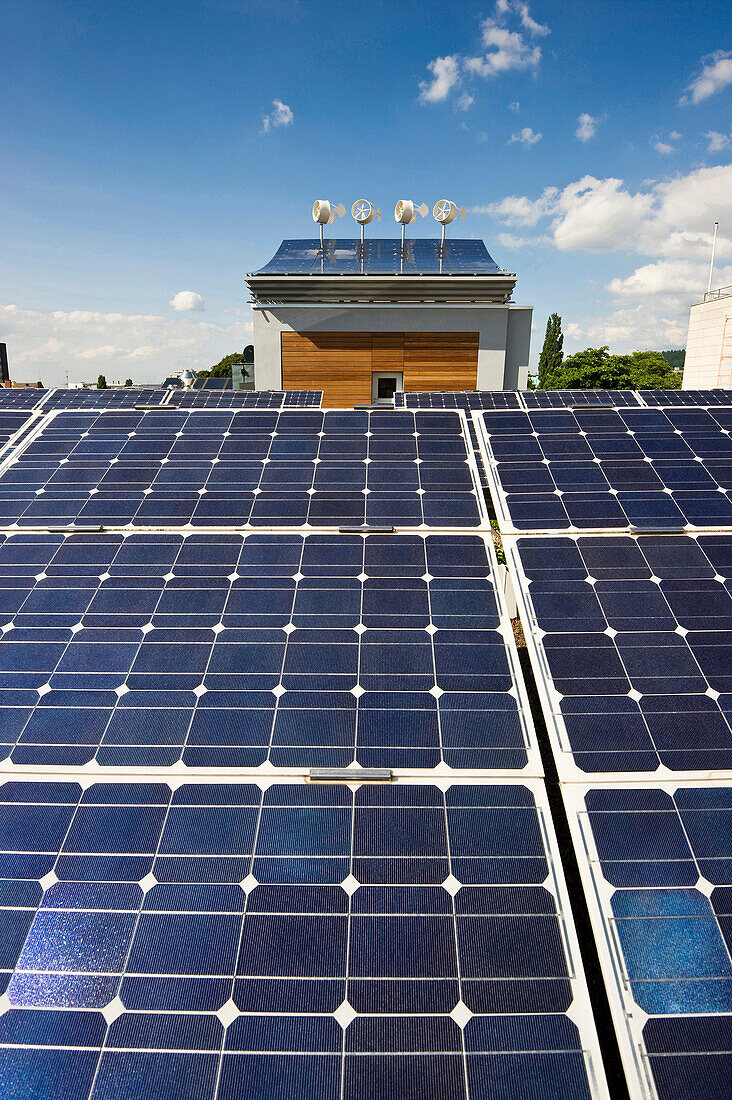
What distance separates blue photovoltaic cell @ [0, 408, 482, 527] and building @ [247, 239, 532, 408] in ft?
66.4

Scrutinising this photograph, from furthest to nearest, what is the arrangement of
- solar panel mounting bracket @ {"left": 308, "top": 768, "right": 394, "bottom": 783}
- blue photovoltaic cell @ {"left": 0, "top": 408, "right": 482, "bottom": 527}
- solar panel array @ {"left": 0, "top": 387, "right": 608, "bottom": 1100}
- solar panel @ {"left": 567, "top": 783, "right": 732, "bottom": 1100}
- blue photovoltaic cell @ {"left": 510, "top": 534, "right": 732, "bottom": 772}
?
blue photovoltaic cell @ {"left": 0, "top": 408, "right": 482, "bottom": 527} → blue photovoltaic cell @ {"left": 510, "top": 534, "right": 732, "bottom": 772} → solar panel mounting bracket @ {"left": 308, "top": 768, "right": 394, "bottom": 783} → solar panel array @ {"left": 0, "top": 387, "right": 608, "bottom": 1100} → solar panel @ {"left": 567, "top": 783, "right": 732, "bottom": 1100}

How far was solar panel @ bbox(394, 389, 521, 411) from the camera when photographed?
1869cm

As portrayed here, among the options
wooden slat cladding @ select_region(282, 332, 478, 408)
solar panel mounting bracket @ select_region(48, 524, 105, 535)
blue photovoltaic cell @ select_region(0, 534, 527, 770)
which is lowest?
blue photovoltaic cell @ select_region(0, 534, 527, 770)

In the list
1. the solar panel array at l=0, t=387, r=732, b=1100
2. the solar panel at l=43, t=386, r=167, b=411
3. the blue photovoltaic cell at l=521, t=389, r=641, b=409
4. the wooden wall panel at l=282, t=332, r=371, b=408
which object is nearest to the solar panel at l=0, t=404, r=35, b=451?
the solar panel array at l=0, t=387, r=732, b=1100

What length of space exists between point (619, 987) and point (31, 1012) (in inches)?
175

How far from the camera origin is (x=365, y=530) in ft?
26.3

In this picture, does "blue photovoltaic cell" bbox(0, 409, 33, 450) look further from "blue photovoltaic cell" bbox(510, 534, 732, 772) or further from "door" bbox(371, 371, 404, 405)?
"door" bbox(371, 371, 404, 405)

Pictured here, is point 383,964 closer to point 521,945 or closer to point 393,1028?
point 393,1028

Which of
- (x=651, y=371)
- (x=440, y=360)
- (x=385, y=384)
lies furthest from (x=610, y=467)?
(x=651, y=371)

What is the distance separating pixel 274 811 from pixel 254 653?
1840mm

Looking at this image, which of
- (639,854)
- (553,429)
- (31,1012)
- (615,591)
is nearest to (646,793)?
(639,854)

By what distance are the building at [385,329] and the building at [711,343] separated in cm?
1957

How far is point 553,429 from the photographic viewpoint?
31.9 ft

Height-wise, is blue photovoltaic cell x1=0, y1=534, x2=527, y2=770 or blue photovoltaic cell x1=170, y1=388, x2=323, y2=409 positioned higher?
blue photovoltaic cell x1=170, y1=388, x2=323, y2=409
